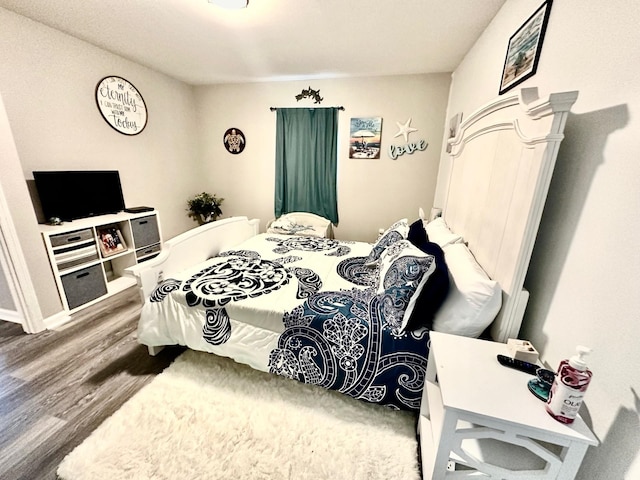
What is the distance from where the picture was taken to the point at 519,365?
3.07 ft

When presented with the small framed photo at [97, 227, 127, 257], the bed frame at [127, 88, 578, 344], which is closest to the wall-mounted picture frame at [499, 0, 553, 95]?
the bed frame at [127, 88, 578, 344]

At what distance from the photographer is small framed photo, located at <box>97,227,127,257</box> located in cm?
258

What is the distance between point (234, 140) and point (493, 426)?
13.6 feet

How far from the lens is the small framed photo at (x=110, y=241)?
8.46ft

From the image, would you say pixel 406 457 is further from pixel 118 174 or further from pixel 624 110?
pixel 118 174

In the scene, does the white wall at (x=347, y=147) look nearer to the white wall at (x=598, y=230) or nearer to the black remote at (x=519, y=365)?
the white wall at (x=598, y=230)

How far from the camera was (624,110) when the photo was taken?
2.44ft

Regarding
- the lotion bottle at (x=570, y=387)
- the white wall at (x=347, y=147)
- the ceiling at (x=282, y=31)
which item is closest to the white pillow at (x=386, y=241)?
the lotion bottle at (x=570, y=387)

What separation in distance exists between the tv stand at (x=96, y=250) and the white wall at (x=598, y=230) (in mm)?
3311

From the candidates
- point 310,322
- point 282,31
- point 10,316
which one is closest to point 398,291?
point 310,322

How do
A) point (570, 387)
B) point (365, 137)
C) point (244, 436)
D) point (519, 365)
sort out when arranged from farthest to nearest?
A: point (365, 137) → point (244, 436) → point (519, 365) → point (570, 387)

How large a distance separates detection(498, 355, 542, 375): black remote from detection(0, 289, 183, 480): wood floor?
6.41ft

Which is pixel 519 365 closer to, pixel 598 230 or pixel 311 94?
pixel 598 230

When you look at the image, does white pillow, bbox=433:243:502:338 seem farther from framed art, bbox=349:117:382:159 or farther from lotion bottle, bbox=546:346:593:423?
framed art, bbox=349:117:382:159
